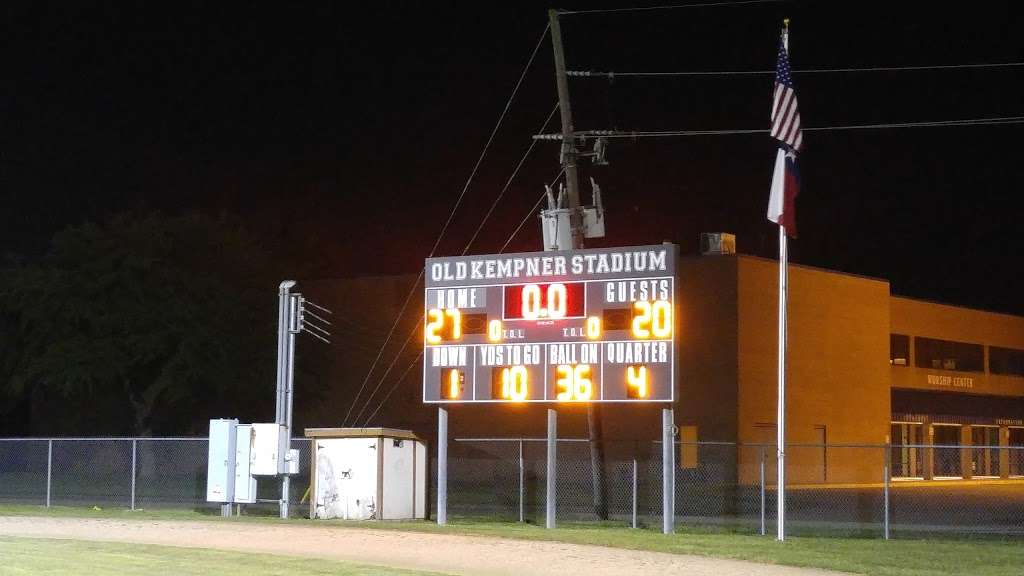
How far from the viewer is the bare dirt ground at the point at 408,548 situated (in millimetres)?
16861

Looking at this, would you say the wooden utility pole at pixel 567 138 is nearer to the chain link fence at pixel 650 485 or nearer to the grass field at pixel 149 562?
the chain link fence at pixel 650 485

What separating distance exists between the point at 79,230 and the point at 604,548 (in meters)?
35.7

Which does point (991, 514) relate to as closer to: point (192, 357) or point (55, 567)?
point (55, 567)

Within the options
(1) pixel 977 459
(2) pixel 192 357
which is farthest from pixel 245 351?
(1) pixel 977 459

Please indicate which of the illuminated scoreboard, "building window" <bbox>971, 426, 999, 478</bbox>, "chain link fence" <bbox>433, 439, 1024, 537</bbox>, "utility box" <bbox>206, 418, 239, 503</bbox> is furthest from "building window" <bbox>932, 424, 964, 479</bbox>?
the illuminated scoreboard

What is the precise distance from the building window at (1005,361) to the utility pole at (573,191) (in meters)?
37.2

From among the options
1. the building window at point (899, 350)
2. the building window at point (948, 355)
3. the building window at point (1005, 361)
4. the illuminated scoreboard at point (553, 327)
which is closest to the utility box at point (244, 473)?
the illuminated scoreboard at point (553, 327)

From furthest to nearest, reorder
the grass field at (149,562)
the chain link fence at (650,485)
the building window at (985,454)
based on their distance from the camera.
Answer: the building window at (985,454)
the chain link fence at (650,485)
the grass field at (149,562)

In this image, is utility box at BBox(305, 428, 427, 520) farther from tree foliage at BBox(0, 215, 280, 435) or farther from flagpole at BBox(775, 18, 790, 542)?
tree foliage at BBox(0, 215, 280, 435)

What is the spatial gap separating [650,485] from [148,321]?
62.8ft

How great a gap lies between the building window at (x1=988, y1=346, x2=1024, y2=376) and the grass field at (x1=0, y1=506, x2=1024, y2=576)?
38.5 m

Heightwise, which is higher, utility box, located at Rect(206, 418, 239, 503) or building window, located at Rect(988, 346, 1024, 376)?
building window, located at Rect(988, 346, 1024, 376)

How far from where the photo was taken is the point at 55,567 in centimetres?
1584

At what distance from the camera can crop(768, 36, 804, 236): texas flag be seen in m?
20.9
